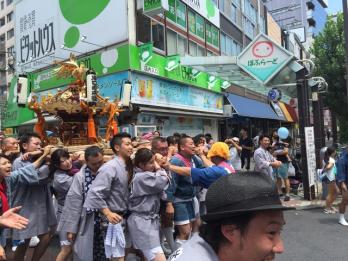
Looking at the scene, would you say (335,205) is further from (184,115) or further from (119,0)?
(119,0)

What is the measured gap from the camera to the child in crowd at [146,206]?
4187mm

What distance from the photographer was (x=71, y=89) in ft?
26.0

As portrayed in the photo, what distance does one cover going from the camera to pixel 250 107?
914 inches

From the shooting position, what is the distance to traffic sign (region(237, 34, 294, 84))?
9.64 m

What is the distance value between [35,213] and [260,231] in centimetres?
392

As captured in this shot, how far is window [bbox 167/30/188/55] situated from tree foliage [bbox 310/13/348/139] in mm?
6890

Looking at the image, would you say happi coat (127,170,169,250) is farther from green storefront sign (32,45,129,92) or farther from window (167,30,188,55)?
window (167,30,188,55)

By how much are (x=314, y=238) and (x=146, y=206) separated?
3.54m

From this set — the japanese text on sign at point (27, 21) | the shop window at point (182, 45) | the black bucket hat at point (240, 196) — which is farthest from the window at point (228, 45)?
the black bucket hat at point (240, 196)

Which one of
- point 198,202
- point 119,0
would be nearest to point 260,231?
point 198,202

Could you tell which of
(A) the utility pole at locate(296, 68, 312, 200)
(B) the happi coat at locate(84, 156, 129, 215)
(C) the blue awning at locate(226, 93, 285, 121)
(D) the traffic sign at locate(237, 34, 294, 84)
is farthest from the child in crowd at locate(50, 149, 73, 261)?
(C) the blue awning at locate(226, 93, 285, 121)

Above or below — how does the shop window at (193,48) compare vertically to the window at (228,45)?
below

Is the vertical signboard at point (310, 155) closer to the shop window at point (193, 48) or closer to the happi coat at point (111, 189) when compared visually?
the happi coat at point (111, 189)

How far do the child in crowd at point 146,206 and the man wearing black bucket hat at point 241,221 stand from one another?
2744 mm
